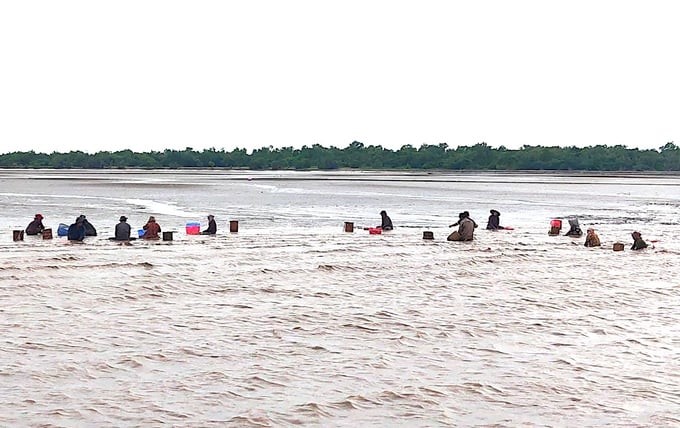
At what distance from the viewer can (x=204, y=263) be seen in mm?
24297

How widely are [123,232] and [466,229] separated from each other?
37.0 feet

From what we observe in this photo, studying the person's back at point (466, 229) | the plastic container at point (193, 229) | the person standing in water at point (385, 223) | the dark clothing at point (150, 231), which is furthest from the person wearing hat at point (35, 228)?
the person's back at point (466, 229)

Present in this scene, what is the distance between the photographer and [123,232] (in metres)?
29.3

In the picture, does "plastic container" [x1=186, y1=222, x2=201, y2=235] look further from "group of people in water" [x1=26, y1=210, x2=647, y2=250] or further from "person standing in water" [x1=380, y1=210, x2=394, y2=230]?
"person standing in water" [x1=380, y1=210, x2=394, y2=230]

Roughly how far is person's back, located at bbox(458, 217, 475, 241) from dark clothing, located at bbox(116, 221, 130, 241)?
10.9 meters

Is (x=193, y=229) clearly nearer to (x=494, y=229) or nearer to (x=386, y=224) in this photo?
(x=386, y=224)

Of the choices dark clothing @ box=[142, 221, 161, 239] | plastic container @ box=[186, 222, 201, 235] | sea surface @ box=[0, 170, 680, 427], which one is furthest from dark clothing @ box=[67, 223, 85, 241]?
plastic container @ box=[186, 222, 201, 235]

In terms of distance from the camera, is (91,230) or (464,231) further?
(91,230)

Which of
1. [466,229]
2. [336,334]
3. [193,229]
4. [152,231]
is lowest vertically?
[336,334]

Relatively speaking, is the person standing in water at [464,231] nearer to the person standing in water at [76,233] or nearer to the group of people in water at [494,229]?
the group of people in water at [494,229]

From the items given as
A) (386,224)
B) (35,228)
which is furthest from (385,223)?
(35,228)

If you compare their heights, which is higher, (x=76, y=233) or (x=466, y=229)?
(x=466, y=229)

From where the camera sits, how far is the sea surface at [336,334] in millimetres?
11133

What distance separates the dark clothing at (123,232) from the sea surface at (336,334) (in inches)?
23.9
